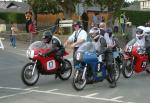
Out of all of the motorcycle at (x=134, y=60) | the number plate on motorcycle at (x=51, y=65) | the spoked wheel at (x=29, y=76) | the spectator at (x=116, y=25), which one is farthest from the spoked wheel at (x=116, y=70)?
the spectator at (x=116, y=25)

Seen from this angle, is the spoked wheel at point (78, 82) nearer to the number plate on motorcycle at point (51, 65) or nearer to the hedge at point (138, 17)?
the number plate on motorcycle at point (51, 65)

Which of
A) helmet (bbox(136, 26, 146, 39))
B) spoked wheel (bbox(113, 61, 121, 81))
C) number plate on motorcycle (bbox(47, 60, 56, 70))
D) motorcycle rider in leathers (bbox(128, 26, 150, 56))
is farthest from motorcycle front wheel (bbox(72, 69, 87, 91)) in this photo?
helmet (bbox(136, 26, 146, 39))

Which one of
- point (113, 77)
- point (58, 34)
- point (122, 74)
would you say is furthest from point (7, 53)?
point (113, 77)

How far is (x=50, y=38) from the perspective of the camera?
13898 mm

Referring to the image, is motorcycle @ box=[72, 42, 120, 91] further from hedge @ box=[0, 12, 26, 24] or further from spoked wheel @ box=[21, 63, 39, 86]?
hedge @ box=[0, 12, 26, 24]

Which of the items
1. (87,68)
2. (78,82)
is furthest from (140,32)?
(78,82)

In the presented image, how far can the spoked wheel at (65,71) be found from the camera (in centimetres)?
1428

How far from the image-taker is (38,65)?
13.4 meters

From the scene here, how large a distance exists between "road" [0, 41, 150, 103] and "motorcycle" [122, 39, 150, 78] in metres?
0.26

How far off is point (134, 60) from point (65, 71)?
2321mm

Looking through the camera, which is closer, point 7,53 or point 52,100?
point 52,100

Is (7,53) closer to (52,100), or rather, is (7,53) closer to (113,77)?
(113,77)

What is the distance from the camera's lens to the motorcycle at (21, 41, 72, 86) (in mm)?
13094

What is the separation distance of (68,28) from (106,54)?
54.6ft
